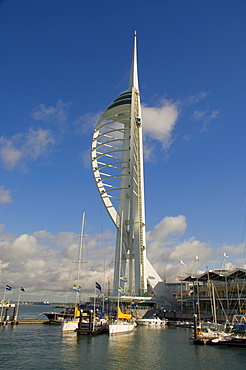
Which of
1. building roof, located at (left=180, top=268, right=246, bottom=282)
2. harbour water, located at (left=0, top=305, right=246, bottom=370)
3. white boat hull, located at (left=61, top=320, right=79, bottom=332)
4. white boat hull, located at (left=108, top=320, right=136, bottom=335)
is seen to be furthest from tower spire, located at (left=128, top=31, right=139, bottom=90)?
harbour water, located at (left=0, top=305, right=246, bottom=370)

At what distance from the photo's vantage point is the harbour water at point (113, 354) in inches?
899

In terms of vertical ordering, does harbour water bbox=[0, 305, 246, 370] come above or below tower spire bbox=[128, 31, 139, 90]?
below

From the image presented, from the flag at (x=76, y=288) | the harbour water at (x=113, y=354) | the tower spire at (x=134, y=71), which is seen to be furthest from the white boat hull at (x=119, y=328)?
the tower spire at (x=134, y=71)

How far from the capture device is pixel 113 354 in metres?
26.1

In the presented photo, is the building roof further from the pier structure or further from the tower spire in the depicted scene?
the tower spire

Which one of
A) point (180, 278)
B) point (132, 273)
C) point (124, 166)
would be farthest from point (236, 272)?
point (124, 166)

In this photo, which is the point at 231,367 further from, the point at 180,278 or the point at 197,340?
the point at 180,278

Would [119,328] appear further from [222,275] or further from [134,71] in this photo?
[134,71]

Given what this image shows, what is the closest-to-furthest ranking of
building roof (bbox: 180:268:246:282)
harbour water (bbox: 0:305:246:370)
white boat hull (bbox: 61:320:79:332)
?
harbour water (bbox: 0:305:246:370)
white boat hull (bbox: 61:320:79:332)
building roof (bbox: 180:268:246:282)

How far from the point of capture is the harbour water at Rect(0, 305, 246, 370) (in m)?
22.8

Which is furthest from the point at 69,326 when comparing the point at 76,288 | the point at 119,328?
the point at 119,328

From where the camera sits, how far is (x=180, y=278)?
232 ft

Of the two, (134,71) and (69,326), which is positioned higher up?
(134,71)

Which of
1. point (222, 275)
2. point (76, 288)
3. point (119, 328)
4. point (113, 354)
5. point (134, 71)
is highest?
point (134, 71)
